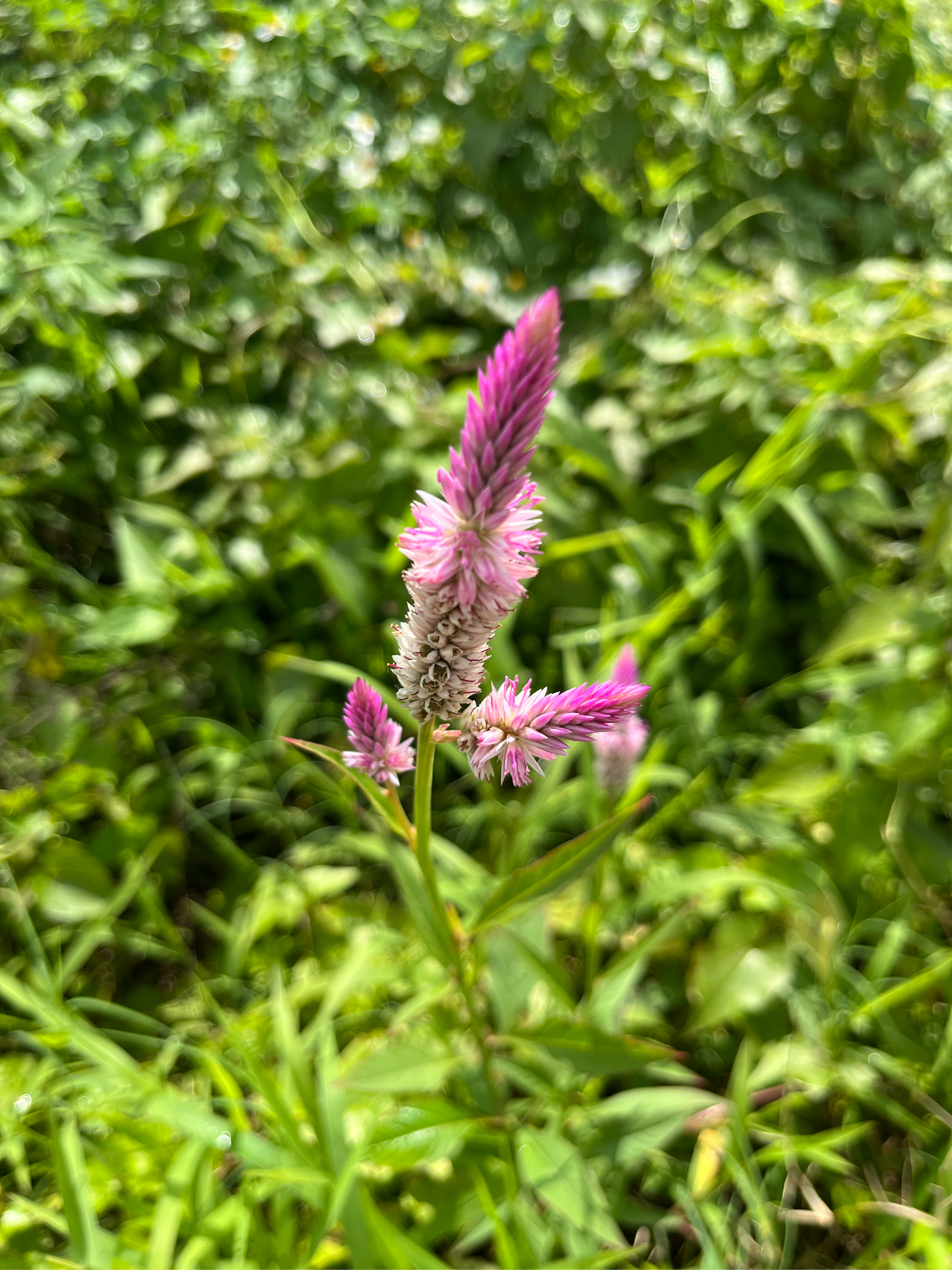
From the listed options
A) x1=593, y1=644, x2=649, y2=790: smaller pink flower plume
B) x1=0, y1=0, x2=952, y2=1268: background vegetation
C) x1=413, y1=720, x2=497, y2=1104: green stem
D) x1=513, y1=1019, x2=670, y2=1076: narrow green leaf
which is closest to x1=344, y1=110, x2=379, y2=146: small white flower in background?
x1=0, y1=0, x2=952, y2=1268: background vegetation

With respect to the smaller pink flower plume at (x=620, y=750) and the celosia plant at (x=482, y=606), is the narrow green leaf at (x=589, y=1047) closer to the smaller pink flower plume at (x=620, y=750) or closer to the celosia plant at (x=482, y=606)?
the smaller pink flower plume at (x=620, y=750)

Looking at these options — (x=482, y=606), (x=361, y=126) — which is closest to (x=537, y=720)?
(x=482, y=606)

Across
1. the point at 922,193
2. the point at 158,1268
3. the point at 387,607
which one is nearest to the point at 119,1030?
the point at 158,1268

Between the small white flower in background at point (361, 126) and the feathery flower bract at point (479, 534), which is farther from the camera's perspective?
the small white flower in background at point (361, 126)

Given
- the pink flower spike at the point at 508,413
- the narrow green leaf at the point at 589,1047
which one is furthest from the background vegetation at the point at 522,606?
the pink flower spike at the point at 508,413

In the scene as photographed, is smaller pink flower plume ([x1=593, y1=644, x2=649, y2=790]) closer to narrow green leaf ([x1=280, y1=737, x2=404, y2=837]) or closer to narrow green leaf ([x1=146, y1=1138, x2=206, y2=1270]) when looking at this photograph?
narrow green leaf ([x1=280, y1=737, x2=404, y2=837])

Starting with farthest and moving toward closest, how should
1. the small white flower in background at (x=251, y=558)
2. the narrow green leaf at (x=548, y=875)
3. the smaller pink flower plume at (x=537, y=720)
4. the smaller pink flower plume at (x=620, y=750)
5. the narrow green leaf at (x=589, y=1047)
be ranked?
1. the small white flower in background at (x=251, y=558)
2. the smaller pink flower plume at (x=620, y=750)
3. the narrow green leaf at (x=589, y=1047)
4. the narrow green leaf at (x=548, y=875)
5. the smaller pink flower plume at (x=537, y=720)

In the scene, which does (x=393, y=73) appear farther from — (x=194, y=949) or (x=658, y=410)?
(x=194, y=949)
